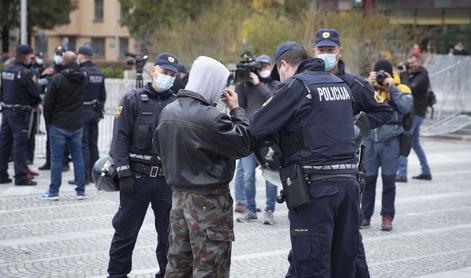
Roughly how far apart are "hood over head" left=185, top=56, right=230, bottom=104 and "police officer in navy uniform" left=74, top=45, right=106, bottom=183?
25.8 ft

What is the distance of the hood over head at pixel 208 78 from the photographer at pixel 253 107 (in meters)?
4.88

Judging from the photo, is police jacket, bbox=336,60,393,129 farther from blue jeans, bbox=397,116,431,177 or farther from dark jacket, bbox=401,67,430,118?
dark jacket, bbox=401,67,430,118

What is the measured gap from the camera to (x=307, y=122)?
20.3ft

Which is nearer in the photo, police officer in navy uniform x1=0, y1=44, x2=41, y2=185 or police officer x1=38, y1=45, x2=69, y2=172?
police officer in navy uniform x1=0, y1=44, x2=41, y2=185

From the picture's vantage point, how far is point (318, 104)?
6215 mm

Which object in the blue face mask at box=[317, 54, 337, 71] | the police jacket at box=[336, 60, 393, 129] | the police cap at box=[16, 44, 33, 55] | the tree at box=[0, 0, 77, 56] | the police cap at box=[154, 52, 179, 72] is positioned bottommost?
the police jacket at box=[336, 60, 393, 129]

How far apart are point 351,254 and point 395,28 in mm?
25651

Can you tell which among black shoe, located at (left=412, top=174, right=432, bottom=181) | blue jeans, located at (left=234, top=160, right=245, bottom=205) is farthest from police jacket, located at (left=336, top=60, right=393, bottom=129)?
black shoe, located at (left=412, top=174, right=432, bottom=181)

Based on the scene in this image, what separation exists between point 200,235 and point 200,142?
625 mm

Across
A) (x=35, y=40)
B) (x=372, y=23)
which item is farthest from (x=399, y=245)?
(x=35, y=40)

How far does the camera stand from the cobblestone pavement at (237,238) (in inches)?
345

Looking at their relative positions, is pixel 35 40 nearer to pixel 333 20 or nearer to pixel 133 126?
pixel 333 20

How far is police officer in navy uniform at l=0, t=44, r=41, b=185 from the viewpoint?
531 inches

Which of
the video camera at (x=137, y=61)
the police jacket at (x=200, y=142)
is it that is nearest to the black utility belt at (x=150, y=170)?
the police jacket at (x=200, y=142)
